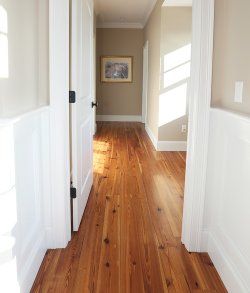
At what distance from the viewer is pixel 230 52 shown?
198 cm

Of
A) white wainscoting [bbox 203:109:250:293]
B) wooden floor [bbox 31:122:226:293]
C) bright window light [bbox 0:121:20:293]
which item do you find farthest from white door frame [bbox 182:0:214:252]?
bright window light [bbox 0:121:20:293]

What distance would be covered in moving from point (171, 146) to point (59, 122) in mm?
3639

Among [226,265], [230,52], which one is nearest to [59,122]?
[230,52]

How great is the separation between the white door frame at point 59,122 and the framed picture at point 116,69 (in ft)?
23.5

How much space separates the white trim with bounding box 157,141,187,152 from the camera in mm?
5633

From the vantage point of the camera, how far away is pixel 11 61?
1592mm

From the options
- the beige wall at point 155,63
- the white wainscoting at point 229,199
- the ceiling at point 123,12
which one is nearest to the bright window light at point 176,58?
A: the beige wall at point 155,63

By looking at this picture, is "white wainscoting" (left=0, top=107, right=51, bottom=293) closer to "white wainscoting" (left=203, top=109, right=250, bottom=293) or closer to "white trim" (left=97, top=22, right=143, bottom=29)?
"white wainscoting" (left=203, top=109, right=250, bottom=293)

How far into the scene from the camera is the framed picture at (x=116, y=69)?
9148 millimetres

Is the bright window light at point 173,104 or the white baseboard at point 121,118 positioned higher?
the bright window light at point 173,104

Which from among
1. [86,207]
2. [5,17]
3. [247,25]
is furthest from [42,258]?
[247,25]

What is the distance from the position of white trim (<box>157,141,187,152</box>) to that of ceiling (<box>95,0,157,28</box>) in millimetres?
2613

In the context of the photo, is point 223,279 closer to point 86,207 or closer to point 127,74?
point 86,207

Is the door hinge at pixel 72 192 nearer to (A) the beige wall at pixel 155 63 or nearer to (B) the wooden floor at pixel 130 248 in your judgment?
(B) the wooden floor at pixel 130 248
